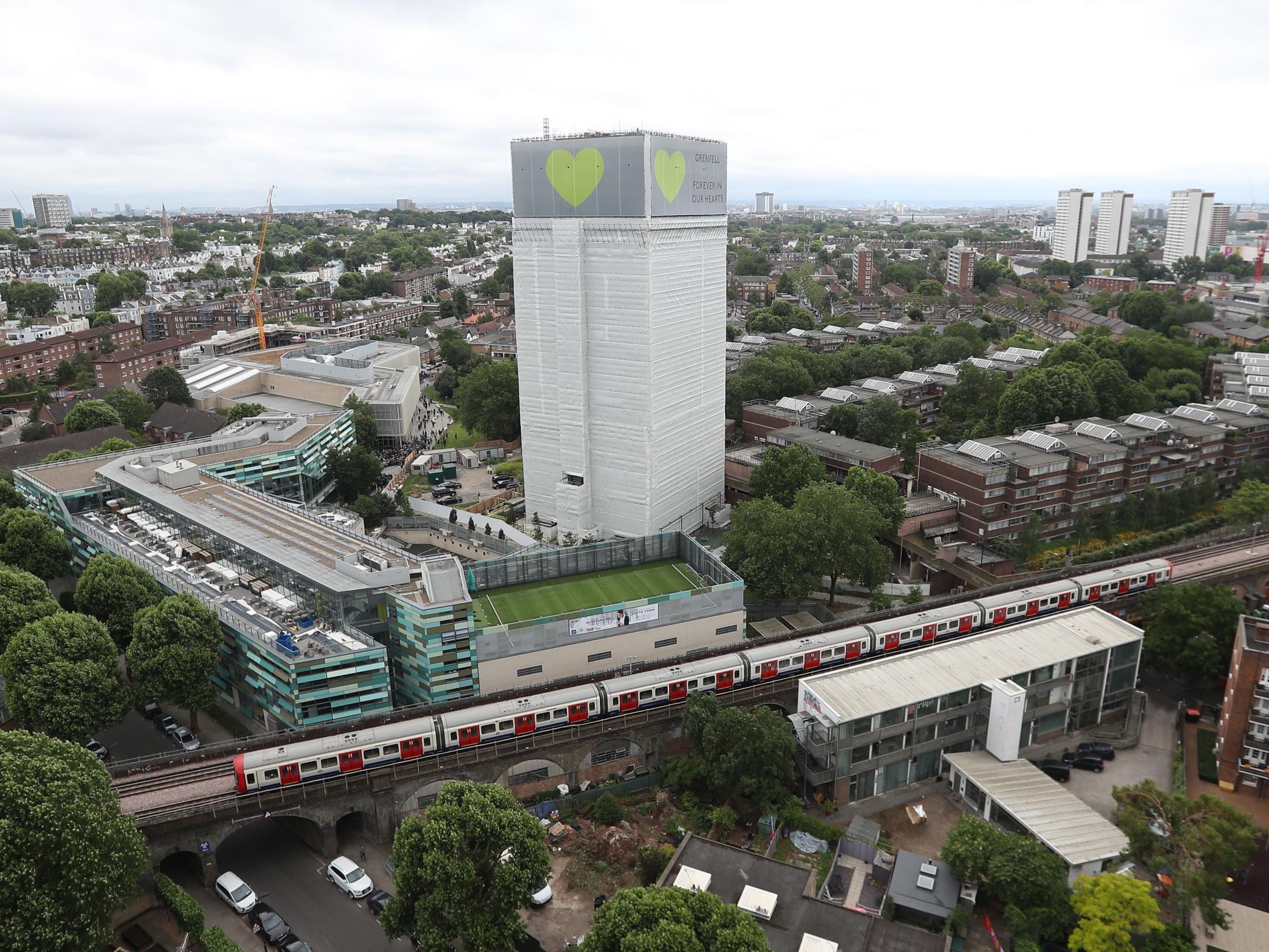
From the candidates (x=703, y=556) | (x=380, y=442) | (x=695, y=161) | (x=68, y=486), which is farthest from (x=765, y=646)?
(x=380, y=442)

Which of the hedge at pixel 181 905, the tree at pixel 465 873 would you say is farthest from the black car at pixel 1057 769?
the hedge at pixel 181 905

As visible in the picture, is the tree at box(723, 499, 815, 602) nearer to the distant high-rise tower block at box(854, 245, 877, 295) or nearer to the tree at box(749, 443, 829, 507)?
the tree at box(749, 443, 829, 507)

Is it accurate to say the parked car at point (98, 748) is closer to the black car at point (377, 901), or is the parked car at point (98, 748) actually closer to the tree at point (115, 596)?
the tree at point (115, 596)

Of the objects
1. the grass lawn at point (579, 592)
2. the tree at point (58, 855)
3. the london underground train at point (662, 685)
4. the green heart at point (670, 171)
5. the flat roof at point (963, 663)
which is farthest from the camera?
the green heart at point (670, 171)

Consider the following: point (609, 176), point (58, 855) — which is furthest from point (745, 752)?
point (609, 176)

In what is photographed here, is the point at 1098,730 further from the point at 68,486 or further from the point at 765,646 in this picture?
the point at 68,486

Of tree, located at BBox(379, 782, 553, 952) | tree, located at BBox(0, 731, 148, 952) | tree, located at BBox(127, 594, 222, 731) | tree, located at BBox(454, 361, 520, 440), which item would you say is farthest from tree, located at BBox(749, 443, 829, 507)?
tree, located at BBox(0, 731, 148, 952)
